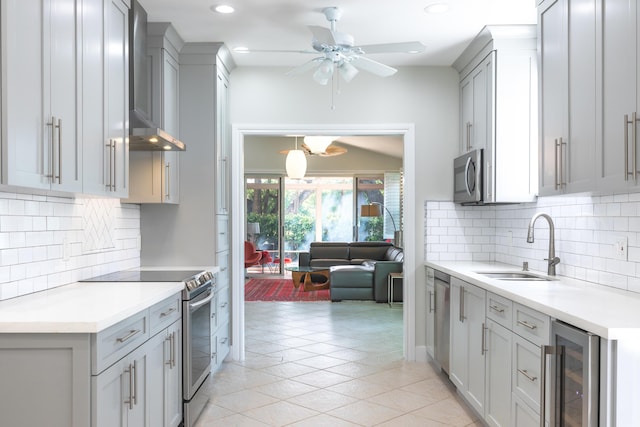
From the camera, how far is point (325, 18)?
11.6ft

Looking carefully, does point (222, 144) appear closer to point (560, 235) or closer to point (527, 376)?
point (560, 235)

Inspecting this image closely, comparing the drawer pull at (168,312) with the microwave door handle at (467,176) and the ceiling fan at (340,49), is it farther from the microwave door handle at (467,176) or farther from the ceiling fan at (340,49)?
the microwave door handle at (467,176)

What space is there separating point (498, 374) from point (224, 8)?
2.83 meters

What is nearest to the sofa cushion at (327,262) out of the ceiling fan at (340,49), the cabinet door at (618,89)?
the ceiling fan at (340,49)

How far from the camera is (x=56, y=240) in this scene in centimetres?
280

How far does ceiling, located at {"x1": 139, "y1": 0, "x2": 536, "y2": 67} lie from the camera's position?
10.8 ft

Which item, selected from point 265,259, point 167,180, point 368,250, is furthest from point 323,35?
point 265,259

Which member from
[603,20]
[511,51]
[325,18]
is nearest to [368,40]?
[325,18]

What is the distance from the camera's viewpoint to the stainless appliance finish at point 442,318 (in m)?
3.86

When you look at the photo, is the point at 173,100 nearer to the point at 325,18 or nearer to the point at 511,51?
the point at 325,18

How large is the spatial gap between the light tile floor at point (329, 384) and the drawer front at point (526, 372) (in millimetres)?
887

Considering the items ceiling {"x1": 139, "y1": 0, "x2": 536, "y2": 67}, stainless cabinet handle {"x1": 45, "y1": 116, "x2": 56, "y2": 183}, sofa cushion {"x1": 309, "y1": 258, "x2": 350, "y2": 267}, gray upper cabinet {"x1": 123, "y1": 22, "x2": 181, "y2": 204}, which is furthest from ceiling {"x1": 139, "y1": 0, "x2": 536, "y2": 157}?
sofa cushion {"x1": 309, "y1": 258, "x2": 350, "y2": 267}

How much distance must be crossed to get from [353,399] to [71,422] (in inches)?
88.6

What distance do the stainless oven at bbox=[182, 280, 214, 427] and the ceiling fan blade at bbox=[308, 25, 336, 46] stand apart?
1744mm
